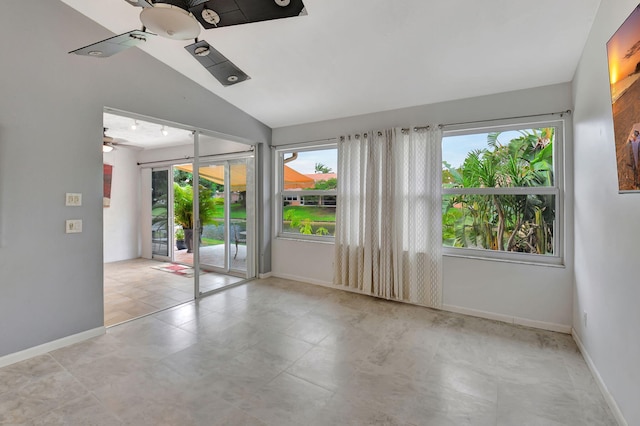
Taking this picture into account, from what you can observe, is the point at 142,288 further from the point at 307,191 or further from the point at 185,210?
the point at 307,191

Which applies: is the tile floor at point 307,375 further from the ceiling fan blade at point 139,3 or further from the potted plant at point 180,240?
the potted plant at point 180,240

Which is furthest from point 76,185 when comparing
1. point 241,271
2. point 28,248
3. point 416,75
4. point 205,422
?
point 416,75

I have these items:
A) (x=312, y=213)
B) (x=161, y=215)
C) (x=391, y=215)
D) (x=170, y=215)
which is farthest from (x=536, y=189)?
(x=161, y=215)

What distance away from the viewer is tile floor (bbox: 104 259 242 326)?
3.48 meters

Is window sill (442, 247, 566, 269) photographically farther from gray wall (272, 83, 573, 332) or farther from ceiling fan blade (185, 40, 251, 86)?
ceiling fan blade (185, 40, 251, 86)

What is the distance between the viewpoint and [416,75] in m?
3.08

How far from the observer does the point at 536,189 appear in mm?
3113

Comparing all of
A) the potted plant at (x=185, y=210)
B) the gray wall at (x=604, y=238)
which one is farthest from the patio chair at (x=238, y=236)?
the gray wall at (x=604, y=238)

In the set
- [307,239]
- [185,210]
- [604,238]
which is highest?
[185,210]

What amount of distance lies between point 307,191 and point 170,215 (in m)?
3.50

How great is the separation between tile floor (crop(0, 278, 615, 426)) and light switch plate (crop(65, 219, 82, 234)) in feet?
3.47

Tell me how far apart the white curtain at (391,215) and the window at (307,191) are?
1.17 feet

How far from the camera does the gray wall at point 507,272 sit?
2.93 meters

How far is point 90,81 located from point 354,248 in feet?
11.5
